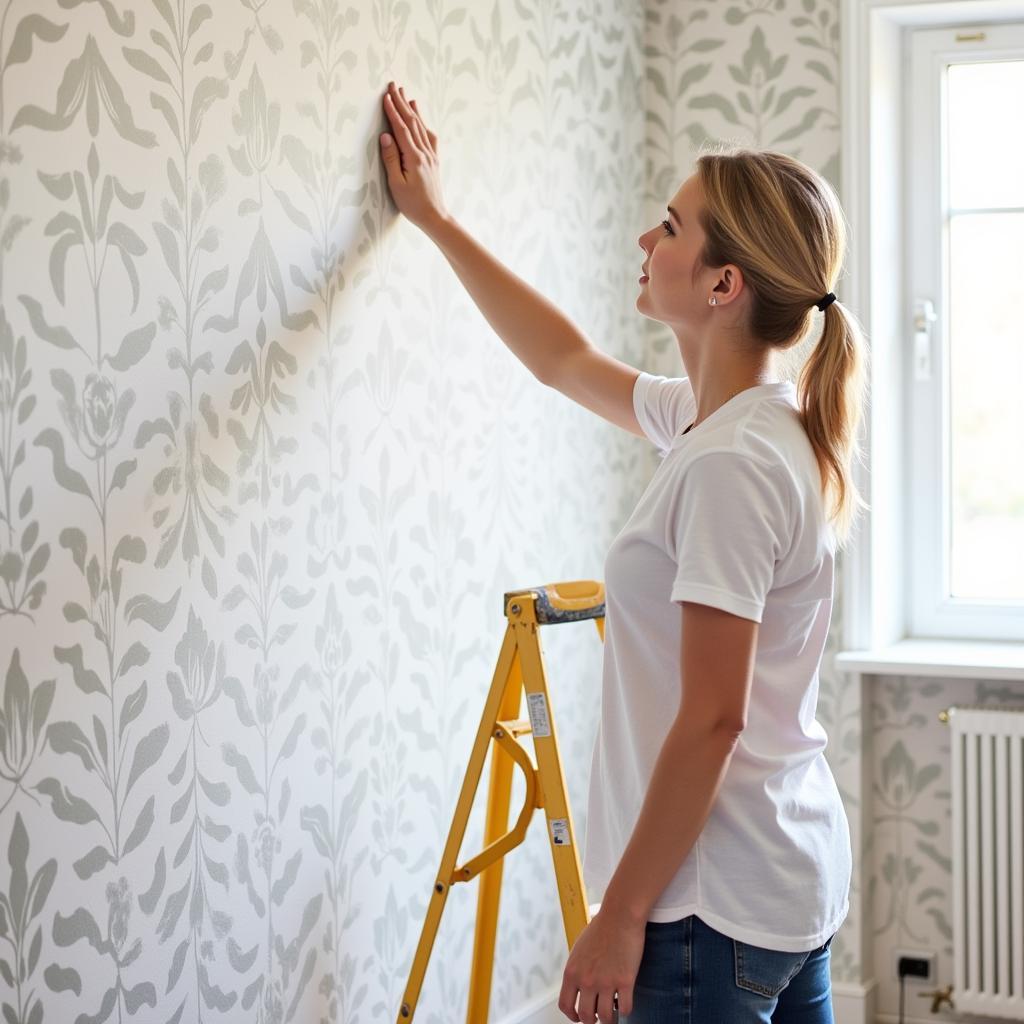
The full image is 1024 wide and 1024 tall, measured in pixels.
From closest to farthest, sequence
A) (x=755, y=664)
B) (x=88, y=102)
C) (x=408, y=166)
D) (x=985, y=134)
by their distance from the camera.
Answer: (x=755, y=664) < (x=88, y=102) < (x=408, y=166) < (x=985, y=134)

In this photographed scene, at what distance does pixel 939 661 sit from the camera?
2.95 m

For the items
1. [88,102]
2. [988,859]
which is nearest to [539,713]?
[88,102]

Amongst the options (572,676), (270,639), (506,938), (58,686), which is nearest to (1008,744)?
(572,676)

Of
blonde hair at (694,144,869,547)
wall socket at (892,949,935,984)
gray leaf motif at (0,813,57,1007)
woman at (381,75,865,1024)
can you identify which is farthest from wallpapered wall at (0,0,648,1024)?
wall socket at (892,949,935,984)

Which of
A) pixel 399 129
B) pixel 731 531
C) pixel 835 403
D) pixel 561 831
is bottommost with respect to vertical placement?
pixel 561 831

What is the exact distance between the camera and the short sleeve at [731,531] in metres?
1.30

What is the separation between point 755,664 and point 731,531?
190mm

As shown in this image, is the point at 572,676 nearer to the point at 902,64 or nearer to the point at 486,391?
the point at 486,391

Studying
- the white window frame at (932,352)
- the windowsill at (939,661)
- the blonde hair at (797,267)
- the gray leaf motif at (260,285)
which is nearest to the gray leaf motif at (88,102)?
the gray leaf motif at (260,285)

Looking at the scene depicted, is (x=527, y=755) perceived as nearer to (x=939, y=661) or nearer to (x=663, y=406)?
(x=663, y=406)

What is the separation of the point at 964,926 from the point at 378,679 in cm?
158

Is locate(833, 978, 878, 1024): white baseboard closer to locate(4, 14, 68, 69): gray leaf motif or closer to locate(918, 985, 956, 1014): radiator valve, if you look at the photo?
locate(918, 985, 956, 1014): radiator valve

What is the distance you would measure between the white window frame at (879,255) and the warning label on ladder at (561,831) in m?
1.18

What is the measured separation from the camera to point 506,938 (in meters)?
2.62
